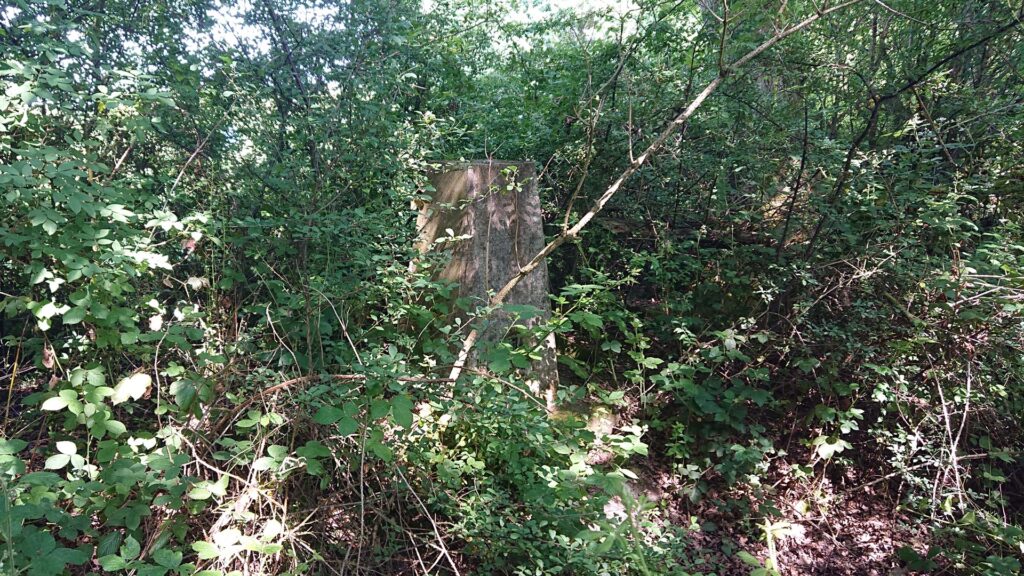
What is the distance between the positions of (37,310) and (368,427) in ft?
4.81

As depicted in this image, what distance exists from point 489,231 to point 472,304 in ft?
1.90

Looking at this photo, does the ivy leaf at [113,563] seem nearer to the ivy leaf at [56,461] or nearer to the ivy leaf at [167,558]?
the ivy leaf at [167,558]

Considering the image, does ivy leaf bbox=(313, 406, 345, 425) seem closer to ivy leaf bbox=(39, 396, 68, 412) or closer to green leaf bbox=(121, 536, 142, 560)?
green leaf bbox=(121, 536, 142, 560)

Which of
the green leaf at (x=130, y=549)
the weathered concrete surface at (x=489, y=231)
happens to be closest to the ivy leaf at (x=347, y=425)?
the green leaf at (x=130, y=549)

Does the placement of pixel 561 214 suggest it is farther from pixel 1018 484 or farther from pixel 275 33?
pixel 1018 484

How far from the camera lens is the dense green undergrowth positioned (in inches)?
93.7

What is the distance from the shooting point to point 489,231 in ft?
13.1

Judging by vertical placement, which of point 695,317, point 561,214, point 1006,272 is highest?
point 561,214

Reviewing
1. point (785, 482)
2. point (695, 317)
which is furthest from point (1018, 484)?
point (695, 317)

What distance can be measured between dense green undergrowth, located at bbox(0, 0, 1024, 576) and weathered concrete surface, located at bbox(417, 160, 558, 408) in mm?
228

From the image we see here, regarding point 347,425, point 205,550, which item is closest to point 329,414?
point 347,425

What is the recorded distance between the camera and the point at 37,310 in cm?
239

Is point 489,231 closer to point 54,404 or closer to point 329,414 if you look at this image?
point 329,414

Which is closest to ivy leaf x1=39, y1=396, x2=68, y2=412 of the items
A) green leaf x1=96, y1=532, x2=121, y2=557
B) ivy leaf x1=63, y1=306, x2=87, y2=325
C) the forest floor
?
ivy leaf x1=63, y1=306, x2=87, y2=325
